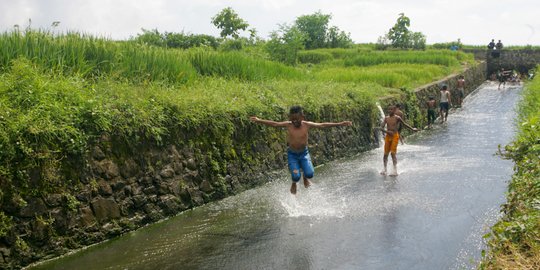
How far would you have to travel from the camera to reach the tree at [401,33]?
5356 cm

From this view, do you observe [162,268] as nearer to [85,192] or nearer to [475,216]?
[85,192]

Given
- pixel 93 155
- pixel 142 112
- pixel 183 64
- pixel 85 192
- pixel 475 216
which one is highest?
pixel 183 64

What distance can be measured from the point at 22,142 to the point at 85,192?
1.25 metres

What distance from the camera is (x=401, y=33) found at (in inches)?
2114

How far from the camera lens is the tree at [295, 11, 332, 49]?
52.5 metres

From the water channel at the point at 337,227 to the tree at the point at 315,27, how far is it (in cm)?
4030

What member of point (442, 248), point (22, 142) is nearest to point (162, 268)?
point (22, 142)

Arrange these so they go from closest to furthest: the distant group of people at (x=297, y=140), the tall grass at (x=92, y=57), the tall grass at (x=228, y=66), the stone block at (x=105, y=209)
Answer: the stone block at (x=105, y=209), the distant group of people at (x=297, y=140), the tall grass at (x=92, y=57), the tall grass at (x=228, y=66)

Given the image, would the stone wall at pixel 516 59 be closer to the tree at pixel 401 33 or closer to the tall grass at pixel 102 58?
the tree at pixel 401 33

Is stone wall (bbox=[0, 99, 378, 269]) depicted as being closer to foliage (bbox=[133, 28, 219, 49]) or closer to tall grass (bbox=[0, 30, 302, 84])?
tall grass (bbox=[0, 30, 302, 84])

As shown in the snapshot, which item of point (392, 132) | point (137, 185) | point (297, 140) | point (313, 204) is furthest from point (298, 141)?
point (392, 132)

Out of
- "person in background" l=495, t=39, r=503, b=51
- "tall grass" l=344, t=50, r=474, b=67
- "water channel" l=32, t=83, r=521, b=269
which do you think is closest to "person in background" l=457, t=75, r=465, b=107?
"tall grass" l=344, t=50, r=474, b=67

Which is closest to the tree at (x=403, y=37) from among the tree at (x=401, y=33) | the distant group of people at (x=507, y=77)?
the tree at (x=401, y=33)

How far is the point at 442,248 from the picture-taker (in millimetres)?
7238
